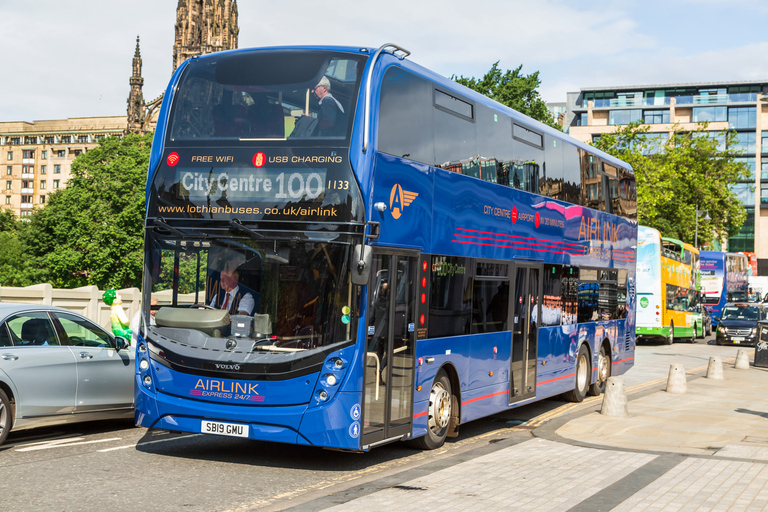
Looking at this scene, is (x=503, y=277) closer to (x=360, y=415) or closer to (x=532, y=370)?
(x=532, y=370)

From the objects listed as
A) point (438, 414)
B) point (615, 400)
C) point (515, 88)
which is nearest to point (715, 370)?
point (615, 400)

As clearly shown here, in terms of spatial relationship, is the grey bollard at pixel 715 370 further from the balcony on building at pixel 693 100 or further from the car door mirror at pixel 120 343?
the balcony on building at pixel 693 100

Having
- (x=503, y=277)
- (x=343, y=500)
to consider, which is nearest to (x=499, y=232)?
(x=503, y=277)

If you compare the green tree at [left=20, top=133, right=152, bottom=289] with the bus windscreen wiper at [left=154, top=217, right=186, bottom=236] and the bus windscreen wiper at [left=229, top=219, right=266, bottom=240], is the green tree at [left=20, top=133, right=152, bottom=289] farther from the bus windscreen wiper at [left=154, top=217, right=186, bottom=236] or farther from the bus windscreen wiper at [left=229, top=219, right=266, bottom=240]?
the bus windscreen wiper at [left=229, top=219, right=266, bottom=240]

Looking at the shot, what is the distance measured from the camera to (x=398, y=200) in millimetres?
9328

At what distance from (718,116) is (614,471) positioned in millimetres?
112809

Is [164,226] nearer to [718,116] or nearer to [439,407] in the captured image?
[439,407]

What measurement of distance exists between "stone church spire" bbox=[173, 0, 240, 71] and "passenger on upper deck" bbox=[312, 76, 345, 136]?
8999 centimetres

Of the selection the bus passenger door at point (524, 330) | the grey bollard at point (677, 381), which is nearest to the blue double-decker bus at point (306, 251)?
the bus passenger door at point (524, 330)

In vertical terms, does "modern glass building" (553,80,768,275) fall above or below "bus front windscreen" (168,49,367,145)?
above

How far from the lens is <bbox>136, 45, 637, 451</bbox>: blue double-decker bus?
8.61 meters

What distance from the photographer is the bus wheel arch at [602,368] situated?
680 inches

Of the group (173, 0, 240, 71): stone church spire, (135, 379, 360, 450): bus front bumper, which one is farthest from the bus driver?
(173, 0, 240, 71): stone church spire

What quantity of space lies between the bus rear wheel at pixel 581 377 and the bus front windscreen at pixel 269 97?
28.1ft
